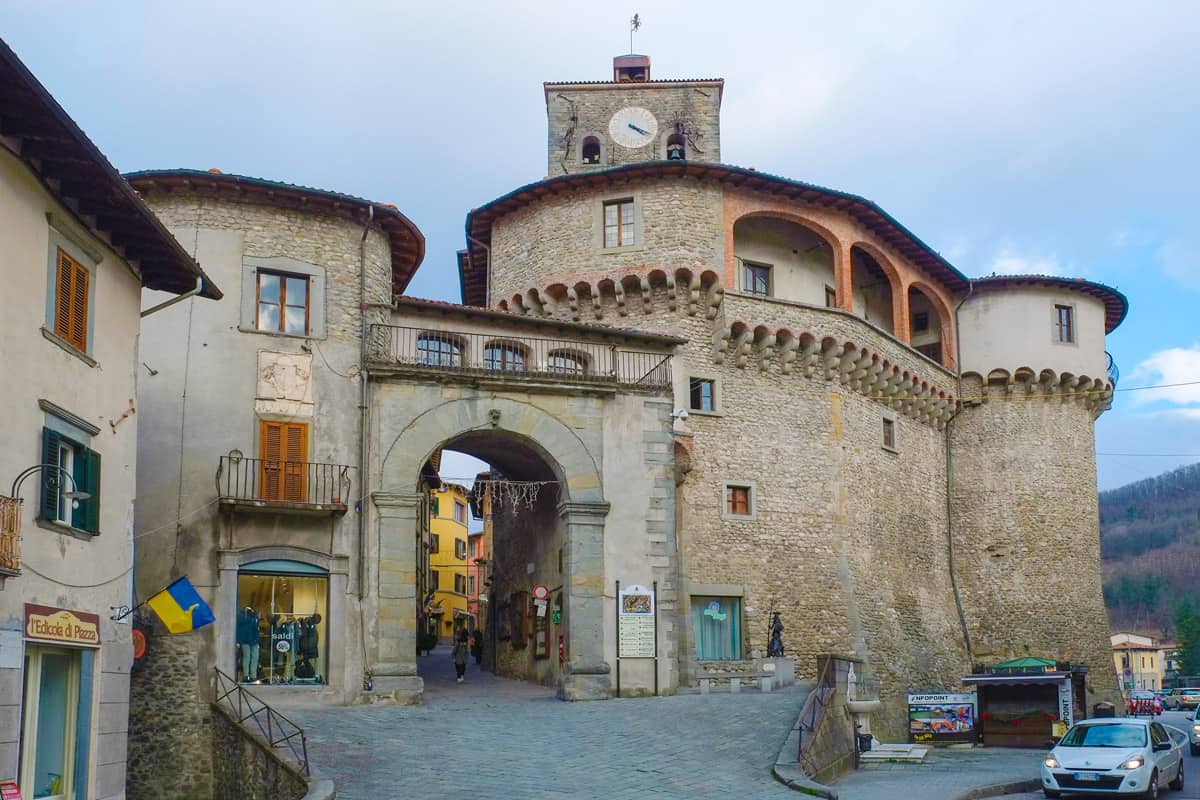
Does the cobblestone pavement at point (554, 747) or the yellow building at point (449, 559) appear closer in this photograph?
the cobblestone pavement at point (554, 747)

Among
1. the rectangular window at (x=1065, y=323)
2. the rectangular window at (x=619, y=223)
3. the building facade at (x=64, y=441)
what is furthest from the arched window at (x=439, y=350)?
the rectangular window at (x=1065, y=323)

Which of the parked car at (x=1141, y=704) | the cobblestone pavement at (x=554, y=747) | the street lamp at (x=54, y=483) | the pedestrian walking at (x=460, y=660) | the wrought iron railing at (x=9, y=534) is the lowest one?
the parked car at (x=1141, y=704)

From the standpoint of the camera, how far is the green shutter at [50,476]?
A: 16.4m

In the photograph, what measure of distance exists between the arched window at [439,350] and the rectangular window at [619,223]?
8341 millimetres

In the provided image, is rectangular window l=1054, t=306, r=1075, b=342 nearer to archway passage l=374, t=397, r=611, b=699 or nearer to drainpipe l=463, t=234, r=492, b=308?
drainpipe l=463, t=234, r=492, b=308

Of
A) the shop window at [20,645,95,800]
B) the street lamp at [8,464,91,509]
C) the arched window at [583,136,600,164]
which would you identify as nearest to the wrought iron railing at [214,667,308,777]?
the shop window at [20,645,95,800]

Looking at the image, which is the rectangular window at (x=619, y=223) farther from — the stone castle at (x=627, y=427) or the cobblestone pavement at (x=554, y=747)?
the cobblestone pavement at (x=554, y=747)

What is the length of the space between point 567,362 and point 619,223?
22.2ft

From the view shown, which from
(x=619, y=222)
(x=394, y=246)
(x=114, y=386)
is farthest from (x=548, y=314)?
(x=114, y=386)

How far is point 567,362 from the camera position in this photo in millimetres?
33000

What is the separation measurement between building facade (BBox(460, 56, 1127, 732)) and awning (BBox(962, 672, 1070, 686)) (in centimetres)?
447

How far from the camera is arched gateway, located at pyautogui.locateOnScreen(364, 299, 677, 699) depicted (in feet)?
92.5

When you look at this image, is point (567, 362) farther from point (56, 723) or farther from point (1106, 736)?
point (56, 723)

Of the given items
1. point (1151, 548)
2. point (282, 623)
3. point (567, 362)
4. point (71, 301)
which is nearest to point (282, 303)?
point (282, 623)
